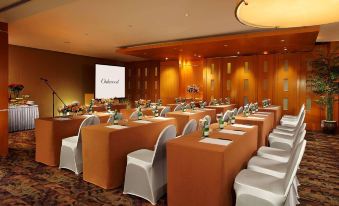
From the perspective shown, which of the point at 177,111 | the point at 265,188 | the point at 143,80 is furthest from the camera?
the point at 143,80

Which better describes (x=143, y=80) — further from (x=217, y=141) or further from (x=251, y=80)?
(x=217, y=141)

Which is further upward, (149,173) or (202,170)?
(202,170)

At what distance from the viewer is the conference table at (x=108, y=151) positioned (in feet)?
10.4

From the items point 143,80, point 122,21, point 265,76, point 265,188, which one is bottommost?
point 265,188

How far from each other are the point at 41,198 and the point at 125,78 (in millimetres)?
10559

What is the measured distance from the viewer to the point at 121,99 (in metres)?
12.5

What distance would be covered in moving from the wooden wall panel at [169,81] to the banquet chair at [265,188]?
850cm

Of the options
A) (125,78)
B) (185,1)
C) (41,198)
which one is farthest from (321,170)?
(125,78)

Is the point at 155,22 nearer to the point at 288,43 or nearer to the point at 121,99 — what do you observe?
the point at 288,43

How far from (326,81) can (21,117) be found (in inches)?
374

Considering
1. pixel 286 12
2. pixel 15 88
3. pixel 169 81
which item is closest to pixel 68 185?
pixel 286 12

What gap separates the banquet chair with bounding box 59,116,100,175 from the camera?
12.5ft

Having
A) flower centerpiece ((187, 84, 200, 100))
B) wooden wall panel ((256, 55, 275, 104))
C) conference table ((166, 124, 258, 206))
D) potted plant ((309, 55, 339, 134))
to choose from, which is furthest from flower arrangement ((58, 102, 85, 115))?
potted plant ((309, 55, 339, 134))

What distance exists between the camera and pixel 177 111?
6.38 m
